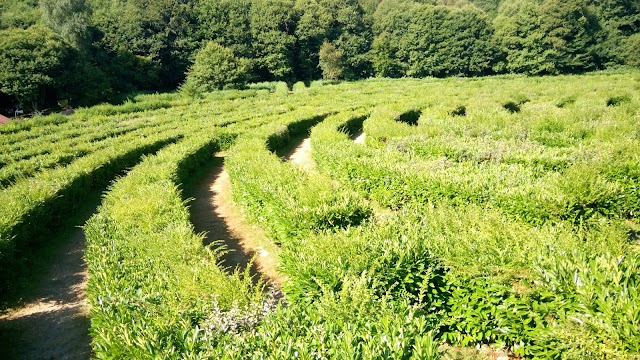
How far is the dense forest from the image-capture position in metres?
56.4

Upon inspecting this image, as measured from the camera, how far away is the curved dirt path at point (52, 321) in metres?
6.82

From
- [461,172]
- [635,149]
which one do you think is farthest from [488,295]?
[635,149]

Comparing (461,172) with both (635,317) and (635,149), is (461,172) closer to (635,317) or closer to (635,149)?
(635,149)

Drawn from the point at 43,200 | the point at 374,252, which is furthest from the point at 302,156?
the point at 374,252

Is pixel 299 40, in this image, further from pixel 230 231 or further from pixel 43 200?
pixel 43 200

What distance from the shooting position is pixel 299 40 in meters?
80.2

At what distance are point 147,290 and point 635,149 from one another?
48.6ft

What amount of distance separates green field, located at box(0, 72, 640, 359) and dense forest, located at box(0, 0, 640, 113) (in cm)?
4297

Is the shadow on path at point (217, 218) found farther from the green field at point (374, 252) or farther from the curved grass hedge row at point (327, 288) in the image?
the curved grass hedge row at point (327, 288)

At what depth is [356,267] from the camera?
19.6 feet

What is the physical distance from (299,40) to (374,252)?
3199 inches

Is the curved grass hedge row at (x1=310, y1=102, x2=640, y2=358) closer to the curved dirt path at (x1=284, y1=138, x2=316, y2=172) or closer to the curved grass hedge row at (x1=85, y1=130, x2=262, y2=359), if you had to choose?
the curved grass hedge row at (x1=85, y1=130, x2=262, y2=359)

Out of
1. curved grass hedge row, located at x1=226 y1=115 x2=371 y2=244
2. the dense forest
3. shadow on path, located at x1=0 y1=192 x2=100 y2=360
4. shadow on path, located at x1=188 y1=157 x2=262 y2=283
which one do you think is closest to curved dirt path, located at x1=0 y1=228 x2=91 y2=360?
shadow on path, located at x1=0 y1=192 x2=100 y2=360

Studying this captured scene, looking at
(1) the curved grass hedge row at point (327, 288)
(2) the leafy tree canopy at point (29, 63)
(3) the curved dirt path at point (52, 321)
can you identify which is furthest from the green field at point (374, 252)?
(2) the leafy tree canopy at point (29, 63)
